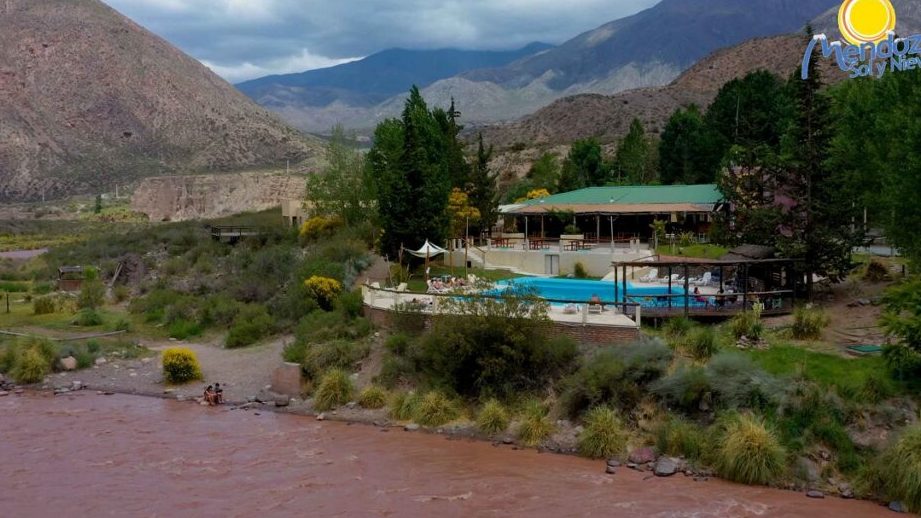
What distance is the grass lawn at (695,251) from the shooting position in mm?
34344

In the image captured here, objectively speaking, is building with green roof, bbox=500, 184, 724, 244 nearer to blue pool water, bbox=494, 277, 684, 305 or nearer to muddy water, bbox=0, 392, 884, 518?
blue pool water, bbox=494, 277, 684, 305

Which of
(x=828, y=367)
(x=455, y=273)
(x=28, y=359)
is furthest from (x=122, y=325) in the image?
(x=828, y=367)

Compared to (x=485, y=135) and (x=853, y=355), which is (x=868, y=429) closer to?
(x=853, y=355)

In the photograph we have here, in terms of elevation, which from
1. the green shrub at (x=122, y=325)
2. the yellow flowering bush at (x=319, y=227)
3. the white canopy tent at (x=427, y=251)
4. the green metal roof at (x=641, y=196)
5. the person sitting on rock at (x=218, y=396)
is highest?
the green metal roof at (x=641, y=196)

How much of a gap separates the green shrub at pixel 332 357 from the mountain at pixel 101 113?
94.8 metres

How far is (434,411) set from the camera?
21.6 m

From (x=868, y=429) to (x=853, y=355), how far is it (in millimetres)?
3181

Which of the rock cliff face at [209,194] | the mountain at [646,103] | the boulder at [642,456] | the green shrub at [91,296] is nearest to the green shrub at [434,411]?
the boulder at [642,456]

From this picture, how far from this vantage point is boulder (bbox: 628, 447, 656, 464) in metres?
18.3

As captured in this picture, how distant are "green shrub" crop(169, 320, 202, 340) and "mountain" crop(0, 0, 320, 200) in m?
84.2

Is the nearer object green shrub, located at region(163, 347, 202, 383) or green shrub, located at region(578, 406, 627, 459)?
green shrub, located at region(578, 406, 627, 459)

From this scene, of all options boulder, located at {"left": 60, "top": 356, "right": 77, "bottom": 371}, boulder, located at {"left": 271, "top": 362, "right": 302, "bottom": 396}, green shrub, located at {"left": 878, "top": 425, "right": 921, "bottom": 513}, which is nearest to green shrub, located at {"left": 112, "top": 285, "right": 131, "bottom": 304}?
boulder, located at {"left": 60, "top": 356, "right": 77, "bottom": 371}

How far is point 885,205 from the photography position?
26.1 m

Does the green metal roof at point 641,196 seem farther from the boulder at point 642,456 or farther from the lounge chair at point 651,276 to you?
the boulder at point 642,456
